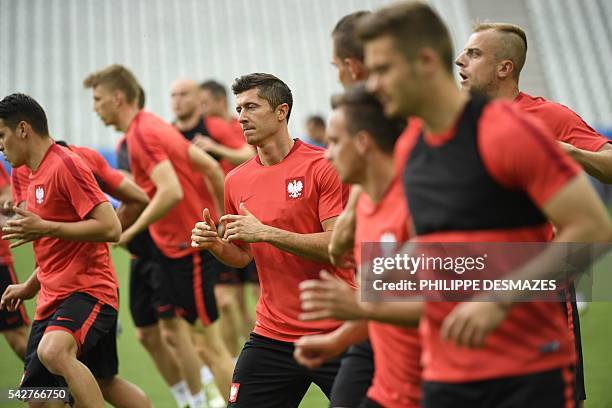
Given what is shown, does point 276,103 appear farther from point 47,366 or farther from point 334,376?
point 47,366

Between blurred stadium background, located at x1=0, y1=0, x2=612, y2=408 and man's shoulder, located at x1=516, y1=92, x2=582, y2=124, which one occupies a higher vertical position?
blurred stadium background, located at x1=0, y1=0, x2=612, y2=408

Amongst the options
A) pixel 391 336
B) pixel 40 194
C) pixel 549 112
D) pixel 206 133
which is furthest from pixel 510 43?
pixel 206 133

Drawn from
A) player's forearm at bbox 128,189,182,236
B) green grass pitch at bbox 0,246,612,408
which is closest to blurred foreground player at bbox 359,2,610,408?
green grass pitch at bbox 0,246,612,408

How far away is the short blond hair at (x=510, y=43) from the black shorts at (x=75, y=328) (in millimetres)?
2967

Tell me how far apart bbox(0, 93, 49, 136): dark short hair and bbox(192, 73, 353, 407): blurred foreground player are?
1.41 m

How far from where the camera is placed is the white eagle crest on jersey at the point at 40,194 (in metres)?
5.62

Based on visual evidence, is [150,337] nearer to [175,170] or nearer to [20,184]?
[175,170]

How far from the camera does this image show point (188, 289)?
798 cm

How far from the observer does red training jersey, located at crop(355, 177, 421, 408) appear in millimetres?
3348

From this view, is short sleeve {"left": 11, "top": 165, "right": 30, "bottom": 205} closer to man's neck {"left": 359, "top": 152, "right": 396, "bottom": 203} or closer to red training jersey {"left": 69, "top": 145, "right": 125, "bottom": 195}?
red training jersey {"left": 69, "top": 145, "right": 125, "bottom": 195}

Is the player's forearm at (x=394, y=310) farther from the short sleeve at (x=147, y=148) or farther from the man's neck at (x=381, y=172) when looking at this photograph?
the short sleeve at (x=147, y=148)

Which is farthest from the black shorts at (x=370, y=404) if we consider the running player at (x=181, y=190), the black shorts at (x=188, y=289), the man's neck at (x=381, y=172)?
the black shorts at (x=188, y=289)

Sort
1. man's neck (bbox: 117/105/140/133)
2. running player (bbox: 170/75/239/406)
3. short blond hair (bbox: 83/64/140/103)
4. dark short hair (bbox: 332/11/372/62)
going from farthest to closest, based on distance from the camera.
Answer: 1. man's neck (bbox: 117/105/140/133)
2. short blond hair (bbox: 83/64/140/103)
3. running player (bbox: 170/75/239/406)
4. dark short hair (bbox: 332/11/372/62)

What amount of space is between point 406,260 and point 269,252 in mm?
1889
